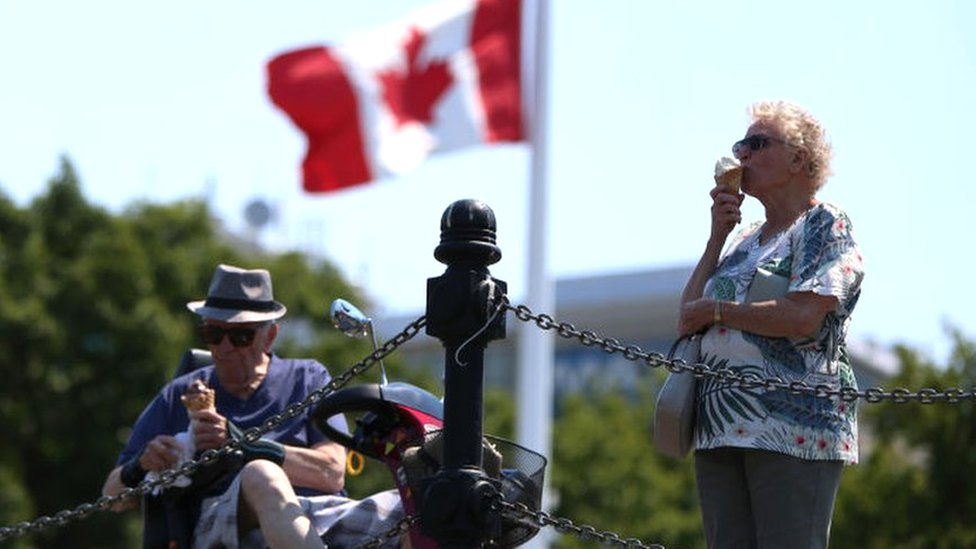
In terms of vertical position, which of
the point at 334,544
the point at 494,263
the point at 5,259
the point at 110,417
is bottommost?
the point at 110,417

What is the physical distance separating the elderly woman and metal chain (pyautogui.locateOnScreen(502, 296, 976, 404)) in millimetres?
84

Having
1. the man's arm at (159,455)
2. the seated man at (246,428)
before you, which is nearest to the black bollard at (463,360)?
the seated man at (246,428)

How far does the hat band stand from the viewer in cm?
758

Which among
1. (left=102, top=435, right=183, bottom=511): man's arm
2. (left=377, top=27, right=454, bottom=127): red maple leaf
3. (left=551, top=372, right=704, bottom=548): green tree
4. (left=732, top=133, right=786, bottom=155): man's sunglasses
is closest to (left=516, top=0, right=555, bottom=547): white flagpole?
(left=377, top=27, right=454, bottom=127): red maple leaf

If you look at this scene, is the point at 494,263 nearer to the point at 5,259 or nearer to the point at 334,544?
the point at 334,544

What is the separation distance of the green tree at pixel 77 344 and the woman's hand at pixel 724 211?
2506 cm

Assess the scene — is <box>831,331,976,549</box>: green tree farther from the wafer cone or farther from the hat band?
the wafer cone

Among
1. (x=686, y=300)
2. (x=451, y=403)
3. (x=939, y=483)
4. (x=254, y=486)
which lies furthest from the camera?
(x=939, y=483)

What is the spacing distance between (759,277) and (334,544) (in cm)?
158

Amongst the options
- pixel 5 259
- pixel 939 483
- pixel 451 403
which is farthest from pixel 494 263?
pixel 5 259

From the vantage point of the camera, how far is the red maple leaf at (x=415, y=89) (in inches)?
787

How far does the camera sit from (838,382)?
19.1 ft

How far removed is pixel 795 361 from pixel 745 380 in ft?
0.92

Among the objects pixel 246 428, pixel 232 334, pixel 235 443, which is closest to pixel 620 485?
pixel 232 334
